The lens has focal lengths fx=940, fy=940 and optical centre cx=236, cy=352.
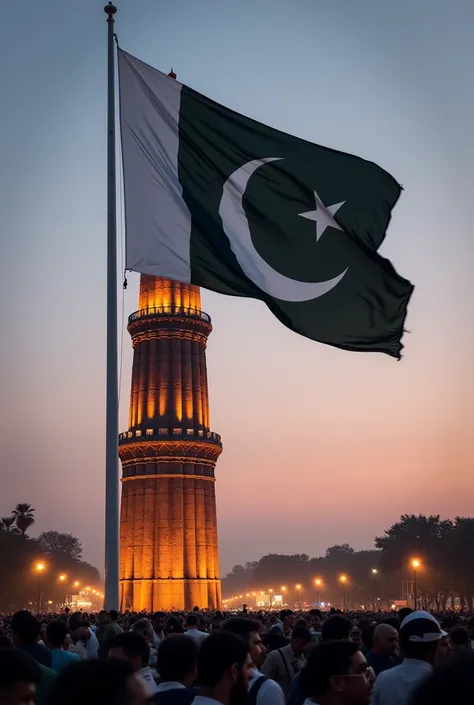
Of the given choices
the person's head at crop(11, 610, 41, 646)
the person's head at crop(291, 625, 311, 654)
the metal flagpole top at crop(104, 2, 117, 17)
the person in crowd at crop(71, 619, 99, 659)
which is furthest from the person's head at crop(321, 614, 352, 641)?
the metal flagpole top at crop(104, 2, 117, 17)

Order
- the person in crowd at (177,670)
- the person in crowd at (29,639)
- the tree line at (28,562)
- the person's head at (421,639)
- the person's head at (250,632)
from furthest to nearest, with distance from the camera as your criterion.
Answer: the tree line at (28,562)
the person in crowd at (29,639)
the person's head at (250,632)
the person's head at (421,639)
the person in crowd at (177,670)

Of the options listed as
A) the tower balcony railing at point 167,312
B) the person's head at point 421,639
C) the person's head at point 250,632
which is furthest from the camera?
the tower balcony railing at point 167,312


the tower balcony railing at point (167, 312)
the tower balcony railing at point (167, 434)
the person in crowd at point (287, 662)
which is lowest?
the person in crowd at point (287, 662)

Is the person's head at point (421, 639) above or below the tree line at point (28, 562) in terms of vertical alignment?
below

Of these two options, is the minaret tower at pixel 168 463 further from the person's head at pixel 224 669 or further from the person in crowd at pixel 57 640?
the person's head at pixel 224 669

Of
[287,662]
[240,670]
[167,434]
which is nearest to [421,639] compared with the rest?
[240,670]

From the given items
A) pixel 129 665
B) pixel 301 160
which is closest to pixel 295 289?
pixel 301 160

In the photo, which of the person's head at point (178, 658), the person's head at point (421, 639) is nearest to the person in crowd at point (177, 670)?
the person's head at point (178, 658)

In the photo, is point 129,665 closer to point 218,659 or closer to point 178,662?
point 218,659
